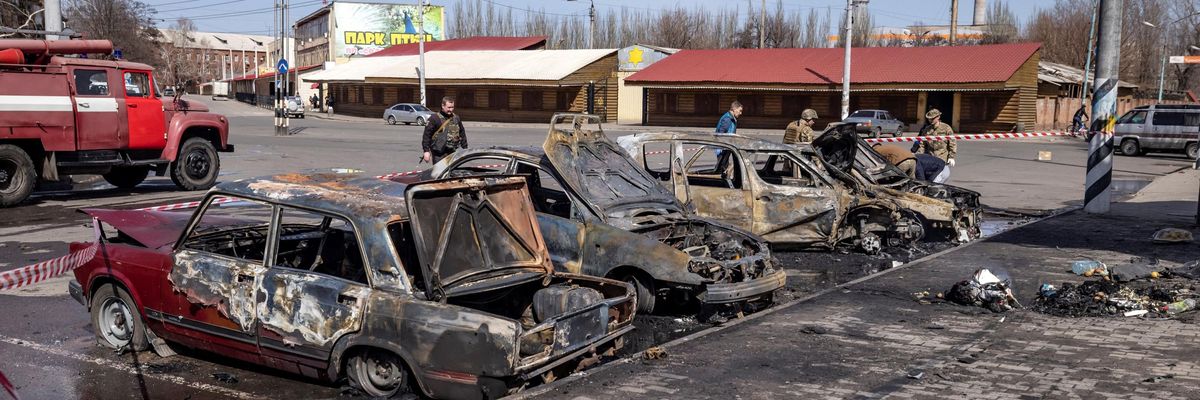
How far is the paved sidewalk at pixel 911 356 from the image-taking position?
18.5 feet

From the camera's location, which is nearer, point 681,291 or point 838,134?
point 681,291

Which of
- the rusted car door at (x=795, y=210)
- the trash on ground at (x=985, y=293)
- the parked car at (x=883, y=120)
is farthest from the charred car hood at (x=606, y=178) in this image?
the parked car at (x=883, y=120)

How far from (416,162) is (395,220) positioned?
18195 mm

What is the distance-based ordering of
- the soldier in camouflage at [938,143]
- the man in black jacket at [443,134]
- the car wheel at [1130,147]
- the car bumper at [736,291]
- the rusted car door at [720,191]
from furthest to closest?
the car wheel at [1130,147] < the soldier in camouflage at [938,143] < the man in black jacket at [443,134] < the rusted car door at [720,191] < the car bumper at [736,291]

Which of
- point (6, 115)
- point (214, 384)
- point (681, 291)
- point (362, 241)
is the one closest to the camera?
point (362, 241)

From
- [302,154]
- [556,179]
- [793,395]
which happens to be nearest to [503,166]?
[556,179]

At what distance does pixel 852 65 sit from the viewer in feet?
156

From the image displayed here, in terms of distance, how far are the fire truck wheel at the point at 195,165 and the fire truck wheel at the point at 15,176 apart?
242cm

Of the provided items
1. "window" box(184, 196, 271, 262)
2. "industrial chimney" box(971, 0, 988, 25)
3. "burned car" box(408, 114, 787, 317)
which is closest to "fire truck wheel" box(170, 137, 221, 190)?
"burned car" box(408, 114, 787, 317)

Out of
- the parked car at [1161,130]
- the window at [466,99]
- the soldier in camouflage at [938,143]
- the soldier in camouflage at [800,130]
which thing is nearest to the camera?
the soldier in camouflage at [800,130]

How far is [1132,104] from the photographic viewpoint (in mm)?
58906

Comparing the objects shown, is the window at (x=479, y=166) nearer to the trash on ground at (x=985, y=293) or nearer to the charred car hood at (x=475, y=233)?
the charred car hood at (x=475, y=233)

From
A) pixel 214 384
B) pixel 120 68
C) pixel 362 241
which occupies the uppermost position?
pixel 120 68

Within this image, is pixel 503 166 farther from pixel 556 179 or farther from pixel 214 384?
pixel 214 384
